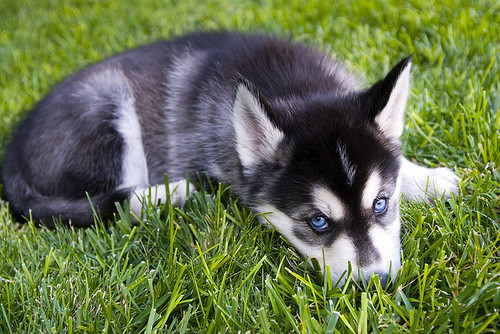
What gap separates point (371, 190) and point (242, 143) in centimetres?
69

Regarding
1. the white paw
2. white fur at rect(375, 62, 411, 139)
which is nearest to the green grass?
the white paw

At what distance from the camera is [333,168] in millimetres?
2354

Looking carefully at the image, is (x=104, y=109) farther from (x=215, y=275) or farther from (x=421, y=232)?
(x=421, y=232)

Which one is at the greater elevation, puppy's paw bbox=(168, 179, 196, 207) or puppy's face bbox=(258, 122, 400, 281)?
puppy's face bbox=(258, 122, 400, 281)

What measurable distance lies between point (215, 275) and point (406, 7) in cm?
364

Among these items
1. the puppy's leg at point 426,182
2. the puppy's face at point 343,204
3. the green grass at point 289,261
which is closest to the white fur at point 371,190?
the puppy's face at point 343,204

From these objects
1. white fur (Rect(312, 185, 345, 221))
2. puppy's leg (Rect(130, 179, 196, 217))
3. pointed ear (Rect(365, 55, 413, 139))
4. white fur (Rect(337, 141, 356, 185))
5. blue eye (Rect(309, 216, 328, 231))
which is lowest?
puppy's leg (Rect(130, 179, 196, 217))

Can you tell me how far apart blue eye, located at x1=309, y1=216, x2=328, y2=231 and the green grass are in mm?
213

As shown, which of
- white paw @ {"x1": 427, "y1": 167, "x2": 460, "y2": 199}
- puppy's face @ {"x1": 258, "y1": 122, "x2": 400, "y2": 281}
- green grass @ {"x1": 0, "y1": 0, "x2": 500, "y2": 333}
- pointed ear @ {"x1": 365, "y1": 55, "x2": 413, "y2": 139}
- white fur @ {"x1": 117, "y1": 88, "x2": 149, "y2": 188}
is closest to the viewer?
green grass @ {"x1": 0, "y1": 0, "x2": 500, "y2": 333}

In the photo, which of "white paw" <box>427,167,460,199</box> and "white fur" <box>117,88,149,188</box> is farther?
"white fur" <box>117,88,149,188</box>

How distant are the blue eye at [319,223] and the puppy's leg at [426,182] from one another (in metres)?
0.66

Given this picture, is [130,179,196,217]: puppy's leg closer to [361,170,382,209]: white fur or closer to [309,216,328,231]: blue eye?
[309,216,328,231]: blue eye

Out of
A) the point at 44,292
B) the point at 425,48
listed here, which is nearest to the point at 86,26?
the point at 425,48

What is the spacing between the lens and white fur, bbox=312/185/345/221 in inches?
92.6
